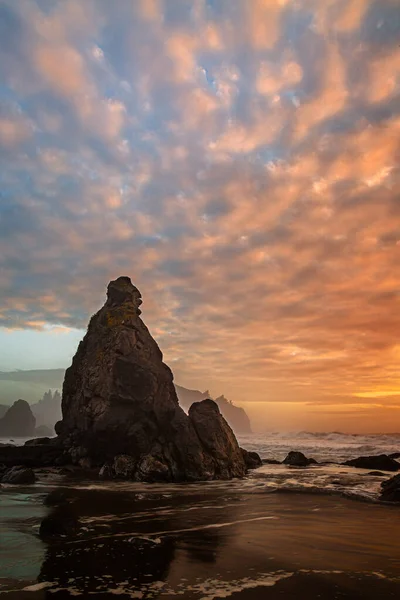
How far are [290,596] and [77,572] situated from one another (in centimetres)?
534

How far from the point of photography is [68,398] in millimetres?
55625

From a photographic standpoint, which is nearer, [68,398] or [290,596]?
[290,596]

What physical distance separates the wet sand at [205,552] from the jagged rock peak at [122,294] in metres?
33.5

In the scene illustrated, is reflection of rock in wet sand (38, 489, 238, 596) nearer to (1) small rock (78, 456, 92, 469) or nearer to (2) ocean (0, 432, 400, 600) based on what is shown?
(2) ocean (0, 432, 400, 600)

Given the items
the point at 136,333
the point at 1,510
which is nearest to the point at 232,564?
the point at 1,510

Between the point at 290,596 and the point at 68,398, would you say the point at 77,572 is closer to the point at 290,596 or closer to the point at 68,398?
the point at 290,596

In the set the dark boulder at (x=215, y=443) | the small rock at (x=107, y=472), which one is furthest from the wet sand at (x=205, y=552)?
the dark boulder at (x=215, y=443)

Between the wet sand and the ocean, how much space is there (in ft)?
0.10

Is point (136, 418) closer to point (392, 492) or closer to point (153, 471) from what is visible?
point (153, 471)

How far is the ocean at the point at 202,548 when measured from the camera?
945 centimetres

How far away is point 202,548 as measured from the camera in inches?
515

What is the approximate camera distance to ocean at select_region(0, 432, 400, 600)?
9.45 m

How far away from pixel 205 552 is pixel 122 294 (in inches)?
1729

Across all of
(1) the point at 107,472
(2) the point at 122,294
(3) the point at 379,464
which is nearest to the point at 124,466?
(1) the point at 107,472
